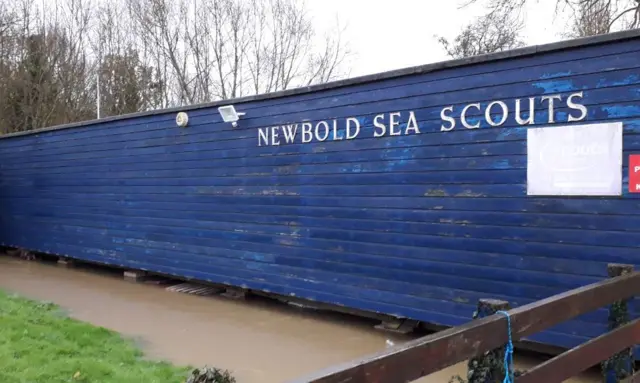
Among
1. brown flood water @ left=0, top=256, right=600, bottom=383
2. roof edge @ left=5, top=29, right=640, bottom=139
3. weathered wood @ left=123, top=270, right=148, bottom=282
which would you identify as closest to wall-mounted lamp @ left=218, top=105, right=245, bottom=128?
roof edge @ left=5, top=29, right=640, bottom=139

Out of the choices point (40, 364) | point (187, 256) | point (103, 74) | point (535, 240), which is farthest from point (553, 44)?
point (103, 74)

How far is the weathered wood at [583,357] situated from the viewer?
2.32m

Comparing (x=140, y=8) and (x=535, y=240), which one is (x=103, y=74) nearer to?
(x=140, y=8)

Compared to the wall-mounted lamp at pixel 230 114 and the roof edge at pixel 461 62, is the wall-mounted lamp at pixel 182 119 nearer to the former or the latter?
the roof edge at pixel 461 62

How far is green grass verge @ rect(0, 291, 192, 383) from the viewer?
3.86m

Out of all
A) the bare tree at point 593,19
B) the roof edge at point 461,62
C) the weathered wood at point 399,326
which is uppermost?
the bare tree at point 593,19

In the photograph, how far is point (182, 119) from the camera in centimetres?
764

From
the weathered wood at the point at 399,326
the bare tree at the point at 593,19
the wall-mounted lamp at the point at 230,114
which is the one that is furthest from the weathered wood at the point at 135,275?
the bare tree at the point at 593,19

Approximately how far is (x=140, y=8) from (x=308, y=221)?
19835 mm

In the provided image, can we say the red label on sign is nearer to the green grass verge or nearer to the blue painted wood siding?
the blue painted wood siding

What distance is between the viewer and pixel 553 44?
436cm

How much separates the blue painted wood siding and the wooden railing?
103 cm

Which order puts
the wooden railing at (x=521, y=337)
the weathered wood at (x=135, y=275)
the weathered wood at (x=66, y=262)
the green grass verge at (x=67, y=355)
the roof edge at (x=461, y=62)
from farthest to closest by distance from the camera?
the weathered wood at (x=66, y=262), the weathered wood at (x=135, y=275), the roof edge at (x=461, y=62), the green grass verge at (x=67, y=355), the wooden railing at (x=521, y=337)

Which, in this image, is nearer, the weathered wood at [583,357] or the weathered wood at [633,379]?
the weathered wood at [583,357]
